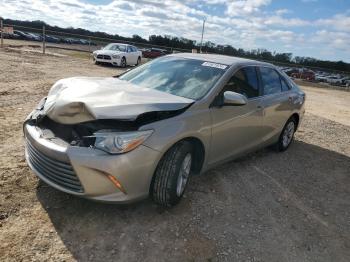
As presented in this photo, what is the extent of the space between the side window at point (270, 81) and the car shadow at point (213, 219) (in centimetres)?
128

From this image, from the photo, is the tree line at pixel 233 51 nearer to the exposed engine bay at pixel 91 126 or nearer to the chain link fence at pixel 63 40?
the chain link fence at pixel 63 40

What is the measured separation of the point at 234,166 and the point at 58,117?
2884mm

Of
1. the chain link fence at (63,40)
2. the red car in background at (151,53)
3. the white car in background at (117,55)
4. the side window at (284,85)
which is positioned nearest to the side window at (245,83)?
the side window at (284,85)

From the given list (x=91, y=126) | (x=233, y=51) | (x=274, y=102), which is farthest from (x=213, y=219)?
(x=233, y=51)

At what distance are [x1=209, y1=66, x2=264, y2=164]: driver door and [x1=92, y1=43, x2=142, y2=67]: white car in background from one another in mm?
17950

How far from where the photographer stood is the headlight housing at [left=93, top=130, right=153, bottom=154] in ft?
11.5

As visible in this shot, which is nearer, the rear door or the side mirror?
the side mirror

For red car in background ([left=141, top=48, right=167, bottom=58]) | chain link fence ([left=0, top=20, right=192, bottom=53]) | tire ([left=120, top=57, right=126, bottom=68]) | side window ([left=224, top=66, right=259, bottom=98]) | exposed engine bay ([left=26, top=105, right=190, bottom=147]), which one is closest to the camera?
exposed engine bay ([left=26, top=105, right=190, bottom=147])

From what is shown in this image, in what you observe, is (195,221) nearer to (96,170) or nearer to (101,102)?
(96,170)

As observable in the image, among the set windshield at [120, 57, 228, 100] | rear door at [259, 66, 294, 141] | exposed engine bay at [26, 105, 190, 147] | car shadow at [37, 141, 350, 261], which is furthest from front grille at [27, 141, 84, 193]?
rear door at [259, 66, 294, 141]

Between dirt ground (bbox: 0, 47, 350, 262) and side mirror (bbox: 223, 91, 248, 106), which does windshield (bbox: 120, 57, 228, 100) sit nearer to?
side mirror (bbox: 223, 91, 248, 106)

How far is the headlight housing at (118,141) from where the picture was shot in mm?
3510

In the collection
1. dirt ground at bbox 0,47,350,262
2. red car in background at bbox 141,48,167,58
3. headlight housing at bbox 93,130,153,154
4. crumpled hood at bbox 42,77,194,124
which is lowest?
red car in background at bbox 141,48,167,58

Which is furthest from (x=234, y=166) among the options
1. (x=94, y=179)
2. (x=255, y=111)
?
(x=94, y=179)
